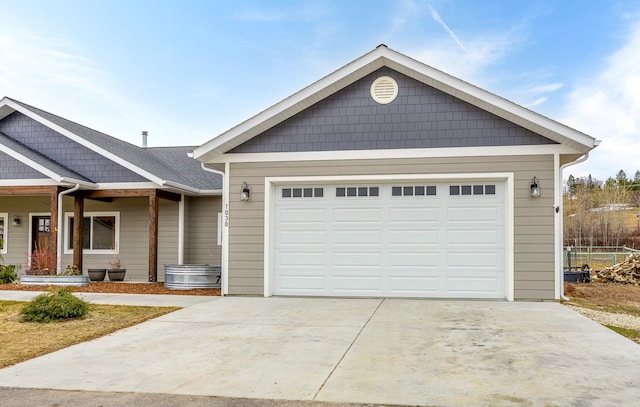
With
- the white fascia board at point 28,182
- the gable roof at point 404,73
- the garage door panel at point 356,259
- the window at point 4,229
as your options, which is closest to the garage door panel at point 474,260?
the garage door panel at point 356,259

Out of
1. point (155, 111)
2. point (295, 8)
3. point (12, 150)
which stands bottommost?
point (12, 150)

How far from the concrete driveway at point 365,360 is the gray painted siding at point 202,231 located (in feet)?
22.1

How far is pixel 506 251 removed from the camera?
32.3 feet

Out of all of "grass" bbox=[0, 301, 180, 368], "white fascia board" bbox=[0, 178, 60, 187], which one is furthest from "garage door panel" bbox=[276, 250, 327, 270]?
"white fascia board" bbox=[0, 178, 60, 187]

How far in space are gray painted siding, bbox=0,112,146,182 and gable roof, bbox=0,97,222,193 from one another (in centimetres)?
13

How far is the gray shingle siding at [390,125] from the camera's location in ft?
32.6

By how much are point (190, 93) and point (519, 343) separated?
16.1 meters

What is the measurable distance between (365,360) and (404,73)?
6491 millimetres

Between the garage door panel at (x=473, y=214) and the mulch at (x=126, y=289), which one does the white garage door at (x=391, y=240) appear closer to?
the garage door panel at (x=473, y=214)

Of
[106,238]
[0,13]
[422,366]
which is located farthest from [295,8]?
[422,366]

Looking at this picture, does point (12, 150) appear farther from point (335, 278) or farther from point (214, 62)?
point (335, 278)

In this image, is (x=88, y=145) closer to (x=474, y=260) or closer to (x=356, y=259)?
(x=356, y=259)

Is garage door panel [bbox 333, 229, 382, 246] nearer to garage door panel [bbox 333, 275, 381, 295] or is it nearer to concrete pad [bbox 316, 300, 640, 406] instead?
garage door panel [bbox 333, 275, 381, 295]

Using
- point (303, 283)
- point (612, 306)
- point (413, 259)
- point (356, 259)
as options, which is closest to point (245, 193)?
point (303, 283)
